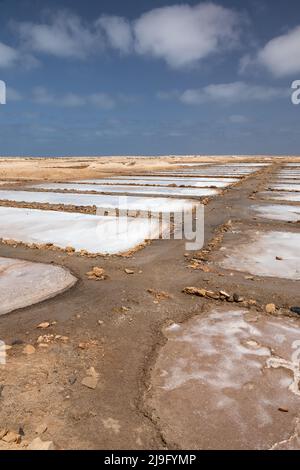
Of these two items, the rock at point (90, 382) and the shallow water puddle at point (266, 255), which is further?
the shallow water puddle at point (266, 255)

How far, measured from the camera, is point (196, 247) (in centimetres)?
739

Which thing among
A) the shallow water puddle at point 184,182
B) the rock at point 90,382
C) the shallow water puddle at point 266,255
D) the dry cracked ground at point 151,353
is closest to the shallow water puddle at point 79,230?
the dry cracked ground at point 151,353

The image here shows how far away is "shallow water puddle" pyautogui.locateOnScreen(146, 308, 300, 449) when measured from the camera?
2607 mm

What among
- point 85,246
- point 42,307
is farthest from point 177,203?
point 42,307

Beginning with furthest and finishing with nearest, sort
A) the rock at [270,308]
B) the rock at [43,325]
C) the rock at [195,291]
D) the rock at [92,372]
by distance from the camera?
1. the rock at [195,291]
2. the rock at [270,308]
3. the rock at [43,325]
4. the rock at [92,372]

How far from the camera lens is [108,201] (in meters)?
13.7

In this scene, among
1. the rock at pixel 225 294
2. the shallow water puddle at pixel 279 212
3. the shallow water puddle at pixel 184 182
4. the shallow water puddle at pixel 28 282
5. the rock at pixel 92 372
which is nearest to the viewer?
the rock at pixel 92 372

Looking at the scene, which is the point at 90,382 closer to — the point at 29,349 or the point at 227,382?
the point at 29,349

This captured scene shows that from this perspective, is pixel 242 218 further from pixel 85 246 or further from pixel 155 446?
pixel 155 446

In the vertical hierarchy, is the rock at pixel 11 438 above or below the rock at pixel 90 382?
below

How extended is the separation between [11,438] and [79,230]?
20.9ft

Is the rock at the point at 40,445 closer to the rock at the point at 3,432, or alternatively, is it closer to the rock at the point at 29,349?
the rock at the point at 3,432

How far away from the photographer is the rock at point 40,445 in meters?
2.45
